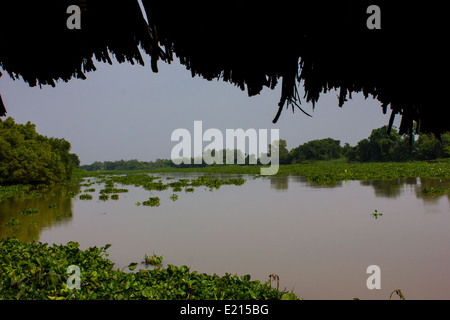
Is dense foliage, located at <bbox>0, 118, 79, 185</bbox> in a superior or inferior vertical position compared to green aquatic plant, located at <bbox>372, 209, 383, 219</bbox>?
superior

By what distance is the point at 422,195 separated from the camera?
1265cm

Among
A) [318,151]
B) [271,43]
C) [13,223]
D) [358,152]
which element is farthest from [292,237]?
[318,151]

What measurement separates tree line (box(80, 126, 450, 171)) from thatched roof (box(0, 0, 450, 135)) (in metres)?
16.8

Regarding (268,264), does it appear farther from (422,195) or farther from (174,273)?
(422,195)

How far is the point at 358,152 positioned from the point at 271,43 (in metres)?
63.3

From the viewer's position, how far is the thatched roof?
793 mm

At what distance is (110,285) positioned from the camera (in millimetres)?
3459

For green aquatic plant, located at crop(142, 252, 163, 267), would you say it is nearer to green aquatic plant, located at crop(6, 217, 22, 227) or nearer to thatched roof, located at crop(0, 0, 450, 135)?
thatched roof, located at crop(0, 0, 450, 135)

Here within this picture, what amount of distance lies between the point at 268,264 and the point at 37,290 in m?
3.78

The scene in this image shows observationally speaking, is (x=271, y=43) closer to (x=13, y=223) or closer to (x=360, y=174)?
(x=13, y=223)

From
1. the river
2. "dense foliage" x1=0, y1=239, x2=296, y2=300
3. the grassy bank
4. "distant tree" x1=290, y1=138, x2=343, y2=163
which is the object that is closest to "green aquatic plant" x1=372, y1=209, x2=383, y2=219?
the river

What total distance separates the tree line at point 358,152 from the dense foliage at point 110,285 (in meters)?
15.2

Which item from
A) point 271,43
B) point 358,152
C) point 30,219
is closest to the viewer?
point 271,43

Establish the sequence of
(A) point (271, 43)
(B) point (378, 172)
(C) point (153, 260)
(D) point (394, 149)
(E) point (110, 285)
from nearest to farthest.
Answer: (A) point (271, 43) < (E) point (110, 285) < (C) point (153, 260) < (B) point (378, 172) < (D) point (394, 149)
